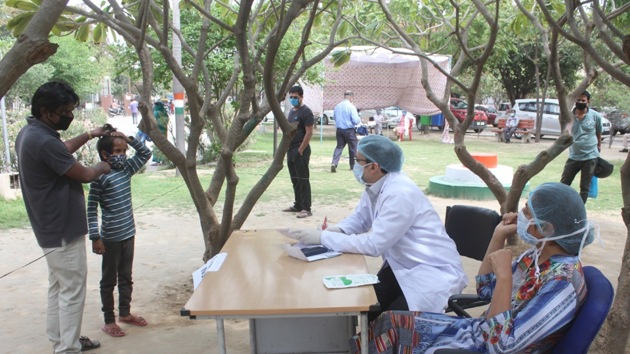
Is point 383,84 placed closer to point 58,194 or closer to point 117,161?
point 117,161

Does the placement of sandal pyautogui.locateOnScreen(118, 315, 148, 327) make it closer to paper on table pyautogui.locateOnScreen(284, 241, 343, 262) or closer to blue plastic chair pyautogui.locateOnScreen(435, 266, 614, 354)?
paper on table pyautogui.locateOnScreen(284, 241, 343, 262)

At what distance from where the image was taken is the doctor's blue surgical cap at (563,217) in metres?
2.13

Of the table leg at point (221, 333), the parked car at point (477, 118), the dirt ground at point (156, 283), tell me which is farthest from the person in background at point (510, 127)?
the table leg at point (221, 333)

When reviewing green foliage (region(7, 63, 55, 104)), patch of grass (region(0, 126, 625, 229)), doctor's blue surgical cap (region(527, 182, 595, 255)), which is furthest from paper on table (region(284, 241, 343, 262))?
green foliage (region(7, 63, 55, 104))

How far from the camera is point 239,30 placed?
3201mm

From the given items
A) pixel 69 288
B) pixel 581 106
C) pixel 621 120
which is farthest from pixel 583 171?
pixel 621 120

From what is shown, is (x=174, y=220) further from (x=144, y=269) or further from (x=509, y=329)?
(x=509, y=329)

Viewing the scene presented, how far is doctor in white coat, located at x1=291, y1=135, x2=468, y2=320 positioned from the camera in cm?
277

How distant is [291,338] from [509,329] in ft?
4.57

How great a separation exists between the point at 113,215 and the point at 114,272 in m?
0.39

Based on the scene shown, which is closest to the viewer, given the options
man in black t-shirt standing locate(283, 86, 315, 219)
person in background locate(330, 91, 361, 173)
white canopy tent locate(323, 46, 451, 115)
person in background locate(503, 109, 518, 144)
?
man in black t-shirt standing locate(283, 86, 315, 219)

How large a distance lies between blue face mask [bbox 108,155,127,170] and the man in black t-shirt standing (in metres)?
3.59

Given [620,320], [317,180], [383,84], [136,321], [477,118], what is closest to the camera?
[620,320]

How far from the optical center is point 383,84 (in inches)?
699
